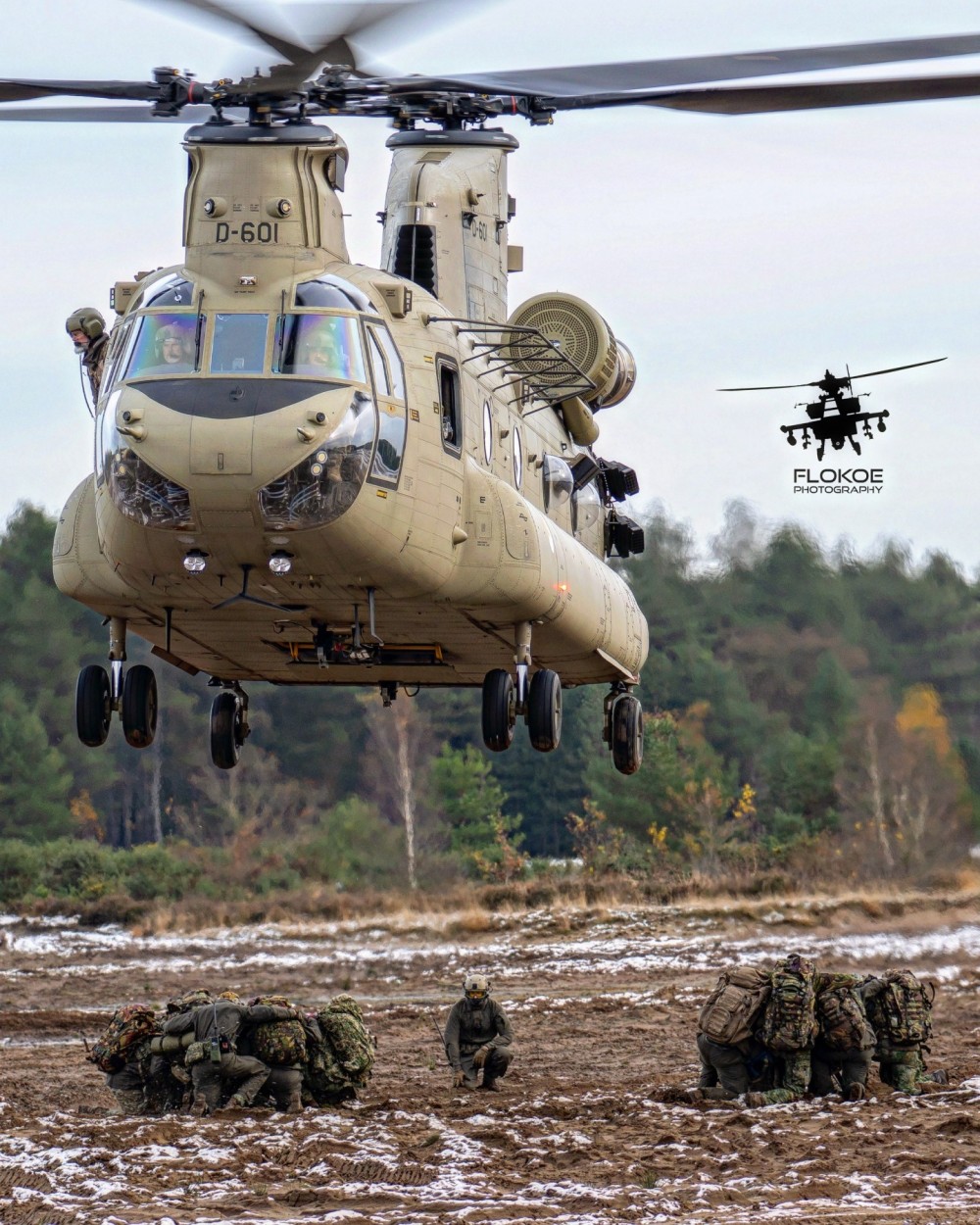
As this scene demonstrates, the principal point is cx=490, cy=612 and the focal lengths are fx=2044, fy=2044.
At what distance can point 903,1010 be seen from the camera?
55.9 ft

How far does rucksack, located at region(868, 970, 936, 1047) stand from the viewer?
17.1m

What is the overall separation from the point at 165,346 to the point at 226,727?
5161 millimetres

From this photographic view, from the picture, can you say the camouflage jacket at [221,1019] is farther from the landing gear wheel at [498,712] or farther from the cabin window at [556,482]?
the cabin window at [556,482]

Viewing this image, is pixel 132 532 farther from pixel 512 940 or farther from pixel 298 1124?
pixel 512 940

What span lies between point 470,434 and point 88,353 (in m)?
3.33

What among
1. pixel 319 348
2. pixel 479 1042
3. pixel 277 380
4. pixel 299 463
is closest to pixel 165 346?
pixel 277 380

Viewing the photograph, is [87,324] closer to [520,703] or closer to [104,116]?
[104,116]

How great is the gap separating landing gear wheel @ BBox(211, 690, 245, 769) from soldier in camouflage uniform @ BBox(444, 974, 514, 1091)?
3.13m

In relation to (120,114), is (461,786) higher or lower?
lower

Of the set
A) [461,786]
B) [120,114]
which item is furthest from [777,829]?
[120,114]

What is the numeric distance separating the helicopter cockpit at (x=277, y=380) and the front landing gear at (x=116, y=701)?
7.77 ft

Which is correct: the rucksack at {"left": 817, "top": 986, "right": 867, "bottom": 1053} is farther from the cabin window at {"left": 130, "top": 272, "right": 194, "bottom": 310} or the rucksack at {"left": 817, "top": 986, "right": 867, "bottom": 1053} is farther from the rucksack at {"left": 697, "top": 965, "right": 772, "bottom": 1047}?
the cabin window at {"left": 130, "top": 272, "right": 194, "bottom": 310}

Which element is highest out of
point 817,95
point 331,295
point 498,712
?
point 817,95

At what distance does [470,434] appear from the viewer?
16.2 meters
